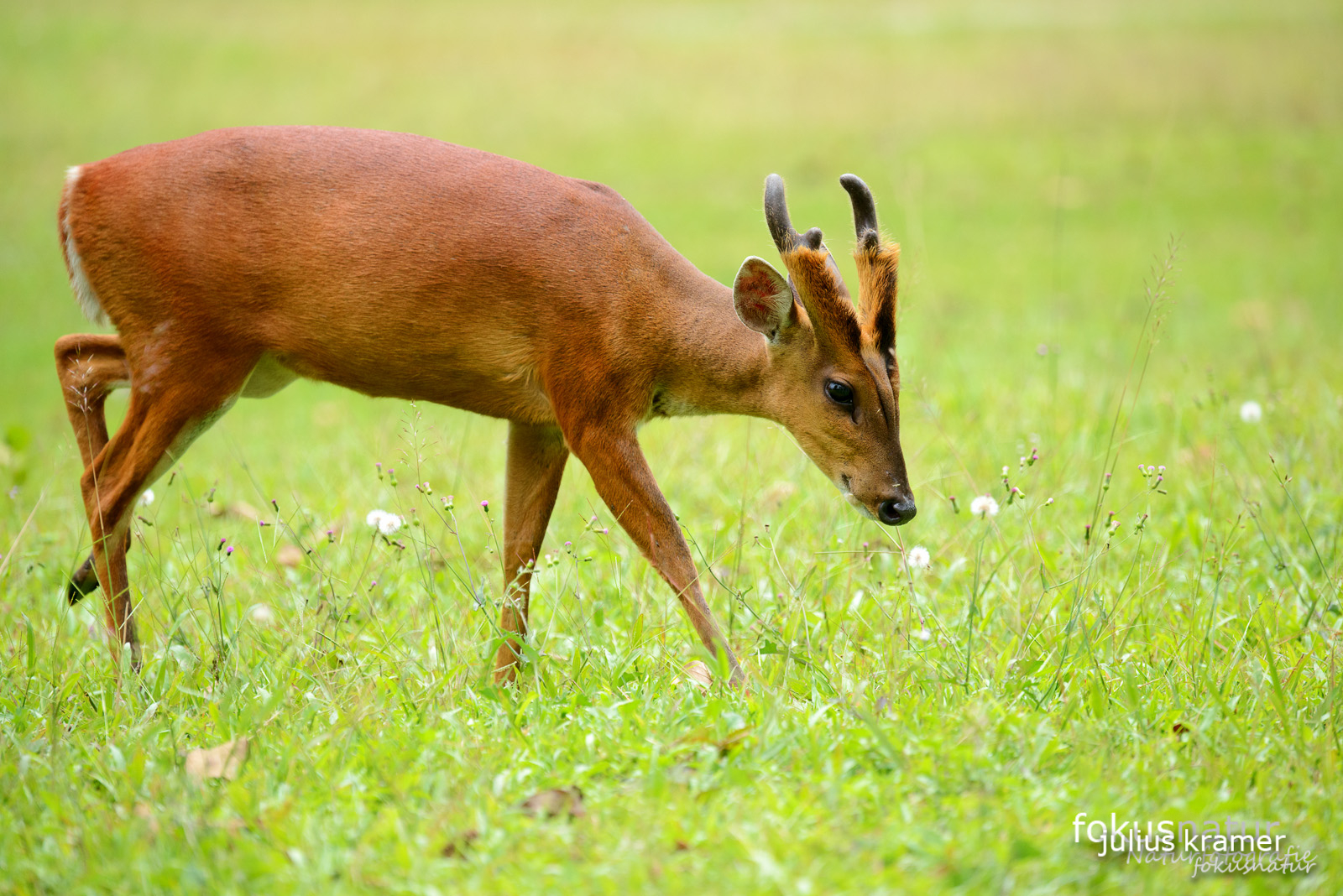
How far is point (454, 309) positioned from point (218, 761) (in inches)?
58.8

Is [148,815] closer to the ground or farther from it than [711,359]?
closer to the ground

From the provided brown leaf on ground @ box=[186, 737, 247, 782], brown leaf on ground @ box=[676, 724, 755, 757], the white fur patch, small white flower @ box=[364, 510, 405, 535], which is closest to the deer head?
brown leaf on ground @ box=[676, 724, 755, 757]

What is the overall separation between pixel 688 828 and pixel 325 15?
25951mm

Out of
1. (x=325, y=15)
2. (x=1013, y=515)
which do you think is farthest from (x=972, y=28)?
(x=1013, y=515)

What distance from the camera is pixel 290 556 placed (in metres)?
5.31

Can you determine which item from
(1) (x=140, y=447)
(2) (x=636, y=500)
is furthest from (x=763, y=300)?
(1) (x=140, y=447)

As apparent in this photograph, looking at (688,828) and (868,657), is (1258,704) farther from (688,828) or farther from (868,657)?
(688,828)

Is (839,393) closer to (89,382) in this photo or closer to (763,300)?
(763,300)

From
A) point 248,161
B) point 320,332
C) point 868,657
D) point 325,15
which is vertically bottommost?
point 868,657

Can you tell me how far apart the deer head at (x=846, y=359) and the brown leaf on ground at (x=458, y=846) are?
5.70 ft

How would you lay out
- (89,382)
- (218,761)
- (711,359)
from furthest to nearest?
(89,382)
(711,359)
(218,761)

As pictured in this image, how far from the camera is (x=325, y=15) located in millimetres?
25875

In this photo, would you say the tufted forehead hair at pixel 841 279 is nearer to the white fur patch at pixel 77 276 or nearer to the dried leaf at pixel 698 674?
the dried leaf at pixel 698 674

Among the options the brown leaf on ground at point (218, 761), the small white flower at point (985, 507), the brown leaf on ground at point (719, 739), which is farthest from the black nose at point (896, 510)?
the brown leaf on ground at point (218, 761)
